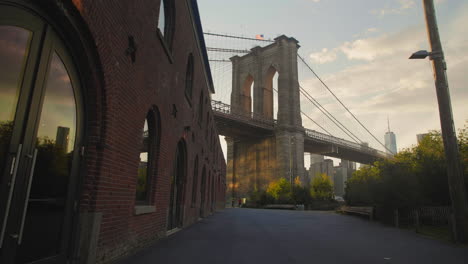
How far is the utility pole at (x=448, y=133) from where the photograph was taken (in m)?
8.09

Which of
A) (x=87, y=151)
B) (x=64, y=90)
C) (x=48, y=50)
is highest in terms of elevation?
(x=48, y=50)

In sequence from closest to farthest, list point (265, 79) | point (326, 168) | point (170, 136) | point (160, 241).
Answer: point (160, 241)
point (170, 136)
point (265, 79)
point (326, 168)

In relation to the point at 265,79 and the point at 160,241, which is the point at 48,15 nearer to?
the point at 160,241

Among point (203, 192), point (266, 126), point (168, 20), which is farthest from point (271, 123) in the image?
point (168, 20)

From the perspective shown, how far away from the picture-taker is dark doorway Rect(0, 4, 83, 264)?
2.80 m

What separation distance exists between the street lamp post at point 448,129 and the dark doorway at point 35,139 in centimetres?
931

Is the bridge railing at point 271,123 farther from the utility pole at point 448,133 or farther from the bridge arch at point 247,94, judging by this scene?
the utility pole at point 448,133

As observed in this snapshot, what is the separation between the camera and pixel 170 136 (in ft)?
27.9

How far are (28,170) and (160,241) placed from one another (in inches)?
196

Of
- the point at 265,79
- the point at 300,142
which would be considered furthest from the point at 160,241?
the point at 265,79

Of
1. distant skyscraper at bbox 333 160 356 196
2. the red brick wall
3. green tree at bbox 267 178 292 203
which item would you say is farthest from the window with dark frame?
distant skyscraper at bbox 333 160 356 196

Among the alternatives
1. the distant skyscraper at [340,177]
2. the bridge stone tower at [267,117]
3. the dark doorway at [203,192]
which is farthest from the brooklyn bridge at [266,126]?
the distant skyscraper at [340,177]

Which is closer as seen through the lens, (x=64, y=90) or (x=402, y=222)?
(x=64, y=90)

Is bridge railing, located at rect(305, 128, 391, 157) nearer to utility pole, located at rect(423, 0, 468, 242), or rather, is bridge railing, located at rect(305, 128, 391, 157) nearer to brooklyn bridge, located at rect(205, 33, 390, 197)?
brooklyn bridge, located at rect(205, 33, 390, 197)
